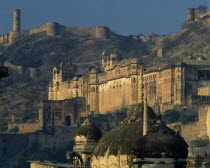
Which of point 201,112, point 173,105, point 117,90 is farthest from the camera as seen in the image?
point 117,90

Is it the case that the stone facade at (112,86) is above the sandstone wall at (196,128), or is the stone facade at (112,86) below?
above

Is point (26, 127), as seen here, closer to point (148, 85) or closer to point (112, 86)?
point (112, 86)

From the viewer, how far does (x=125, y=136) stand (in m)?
43.2

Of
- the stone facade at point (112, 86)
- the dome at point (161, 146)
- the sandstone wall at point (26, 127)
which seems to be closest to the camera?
the dome at point (161, 146)

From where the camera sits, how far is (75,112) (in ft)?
628

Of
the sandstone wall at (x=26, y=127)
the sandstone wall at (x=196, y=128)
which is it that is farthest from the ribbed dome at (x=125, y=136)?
the sandstone wall at (x=26, y=127)

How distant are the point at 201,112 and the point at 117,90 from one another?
51.1m

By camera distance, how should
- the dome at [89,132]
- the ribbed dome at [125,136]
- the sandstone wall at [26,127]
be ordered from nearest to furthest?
the ribbed dome at [125,136] → the dome at [89,132] → the sandstone wall at [26,127]

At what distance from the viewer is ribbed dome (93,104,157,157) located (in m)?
42.5

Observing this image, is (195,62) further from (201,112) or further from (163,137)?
(163,137)

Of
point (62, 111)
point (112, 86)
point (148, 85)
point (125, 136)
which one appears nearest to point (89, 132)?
point (125, 136)

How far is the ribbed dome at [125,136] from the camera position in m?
42.5

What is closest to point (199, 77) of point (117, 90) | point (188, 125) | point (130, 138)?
point (117, 90)

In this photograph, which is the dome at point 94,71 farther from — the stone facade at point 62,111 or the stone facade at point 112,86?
the stone facade at point 62,111
